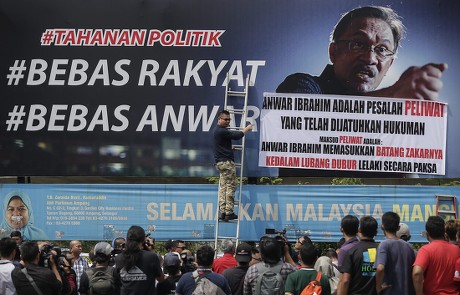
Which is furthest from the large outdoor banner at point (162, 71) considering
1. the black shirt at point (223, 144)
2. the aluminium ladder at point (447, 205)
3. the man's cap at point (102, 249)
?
the man's cap at point (102, 249)

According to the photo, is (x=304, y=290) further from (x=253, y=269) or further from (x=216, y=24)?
(x=216, y=24)

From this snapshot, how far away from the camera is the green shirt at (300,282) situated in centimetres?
758

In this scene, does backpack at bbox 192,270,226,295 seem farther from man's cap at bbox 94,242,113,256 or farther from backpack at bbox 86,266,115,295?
man's cap at bbox 94,242,113,256

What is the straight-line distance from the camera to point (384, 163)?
13969 mm

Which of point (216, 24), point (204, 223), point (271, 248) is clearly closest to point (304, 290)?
point (271, 248)

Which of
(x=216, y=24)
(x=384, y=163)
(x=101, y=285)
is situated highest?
(x=216, y=24)

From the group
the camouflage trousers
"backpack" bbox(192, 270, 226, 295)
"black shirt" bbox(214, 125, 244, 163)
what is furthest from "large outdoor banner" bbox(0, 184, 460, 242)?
"backpack" bbox(192, 270, 226, 295)

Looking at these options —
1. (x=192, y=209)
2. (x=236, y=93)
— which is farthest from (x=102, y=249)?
(x=236, y=93)

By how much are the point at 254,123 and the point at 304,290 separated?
22.0ft

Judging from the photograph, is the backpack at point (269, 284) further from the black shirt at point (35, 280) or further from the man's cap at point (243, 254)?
the black shirt at point (35, 280)

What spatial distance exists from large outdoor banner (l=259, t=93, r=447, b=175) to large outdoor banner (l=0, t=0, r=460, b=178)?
0.08 m

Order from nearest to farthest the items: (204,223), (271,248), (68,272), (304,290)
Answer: (304,290), (271,248), (68,272), (204,223)

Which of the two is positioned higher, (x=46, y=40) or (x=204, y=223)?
(x=46, y=40)

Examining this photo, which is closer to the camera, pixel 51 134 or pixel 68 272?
pixel 68 272
